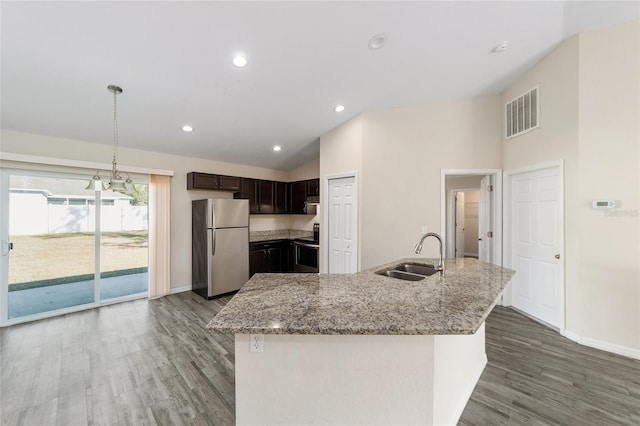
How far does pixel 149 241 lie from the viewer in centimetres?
439

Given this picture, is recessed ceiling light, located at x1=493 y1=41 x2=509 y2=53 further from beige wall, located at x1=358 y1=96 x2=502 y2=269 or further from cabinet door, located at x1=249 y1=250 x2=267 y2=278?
cabinet door, located at x1=249 y1=250 x2=267 y2=278

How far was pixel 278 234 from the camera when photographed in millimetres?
6211

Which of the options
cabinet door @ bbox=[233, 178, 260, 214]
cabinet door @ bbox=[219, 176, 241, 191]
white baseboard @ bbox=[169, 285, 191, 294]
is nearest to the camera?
white baseboard @ bbox=[169, 285, 191, 294]

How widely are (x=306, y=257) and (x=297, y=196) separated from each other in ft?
4.60

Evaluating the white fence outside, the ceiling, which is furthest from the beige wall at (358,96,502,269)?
the white fence outside

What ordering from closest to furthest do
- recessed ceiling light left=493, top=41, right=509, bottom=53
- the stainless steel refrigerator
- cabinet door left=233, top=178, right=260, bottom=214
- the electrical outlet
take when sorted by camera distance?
1. the electrical outlet
2. recessed ceiling light left=493, top=41, right=509, bottom=53
3. the stainless steel refrigerator
4. cabinet door left=233, top=178, right=260, bottom=214

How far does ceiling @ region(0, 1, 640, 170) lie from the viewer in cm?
208

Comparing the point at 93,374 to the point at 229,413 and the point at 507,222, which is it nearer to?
the point at 229,413

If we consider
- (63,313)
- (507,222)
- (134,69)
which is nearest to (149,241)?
(63,313)

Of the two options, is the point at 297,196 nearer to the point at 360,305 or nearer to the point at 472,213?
the point at 360,305

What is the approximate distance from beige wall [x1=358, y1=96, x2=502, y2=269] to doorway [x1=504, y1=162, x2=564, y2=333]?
529 mm

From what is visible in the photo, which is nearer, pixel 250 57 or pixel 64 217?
pixel 250 57

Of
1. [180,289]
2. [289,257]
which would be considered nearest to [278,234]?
[289,257]

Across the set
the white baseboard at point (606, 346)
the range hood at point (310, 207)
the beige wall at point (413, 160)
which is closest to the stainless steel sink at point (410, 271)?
the beige wall at point (413, 160)
